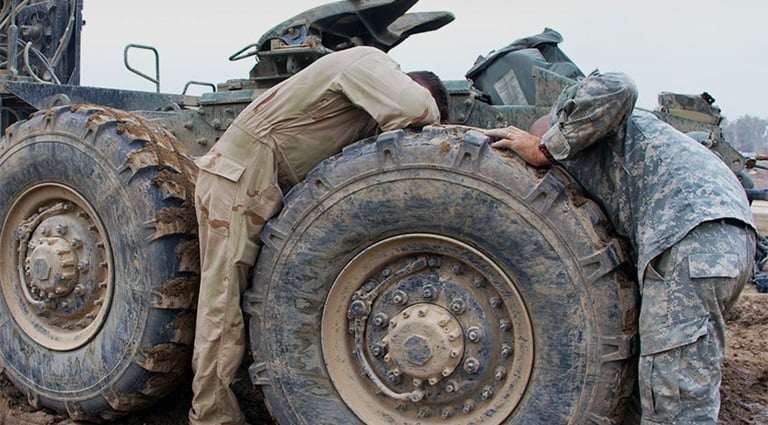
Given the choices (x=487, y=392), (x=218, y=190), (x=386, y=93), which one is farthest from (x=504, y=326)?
(x=218, y=190)

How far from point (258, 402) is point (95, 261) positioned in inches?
38.5

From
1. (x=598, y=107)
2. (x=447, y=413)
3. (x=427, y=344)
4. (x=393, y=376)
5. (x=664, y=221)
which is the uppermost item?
(x=598, y=107)

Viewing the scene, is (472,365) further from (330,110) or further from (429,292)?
(330,110)

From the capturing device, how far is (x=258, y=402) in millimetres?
3549

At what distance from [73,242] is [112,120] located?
0.56 meters

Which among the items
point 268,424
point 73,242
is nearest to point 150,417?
point 268,424

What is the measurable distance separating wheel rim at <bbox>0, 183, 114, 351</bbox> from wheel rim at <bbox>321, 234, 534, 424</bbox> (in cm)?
113

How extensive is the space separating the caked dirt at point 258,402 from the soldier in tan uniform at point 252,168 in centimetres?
47

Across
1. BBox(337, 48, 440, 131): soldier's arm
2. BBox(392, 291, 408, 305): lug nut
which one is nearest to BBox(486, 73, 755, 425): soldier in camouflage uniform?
BBox(337, 48, 440, 131): soldier's arm

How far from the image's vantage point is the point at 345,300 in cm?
281

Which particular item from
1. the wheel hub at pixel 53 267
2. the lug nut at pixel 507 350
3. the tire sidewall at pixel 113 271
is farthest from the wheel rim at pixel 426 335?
the wheel hub at pixel 53 267

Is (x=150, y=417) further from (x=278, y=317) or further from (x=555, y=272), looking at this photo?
(x=555, y=272)

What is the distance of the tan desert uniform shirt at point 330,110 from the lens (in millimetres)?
2789

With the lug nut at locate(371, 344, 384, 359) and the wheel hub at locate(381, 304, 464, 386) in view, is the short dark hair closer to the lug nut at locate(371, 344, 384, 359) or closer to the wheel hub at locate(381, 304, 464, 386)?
the wheel hub at locate(381, 304, 464, 386)
